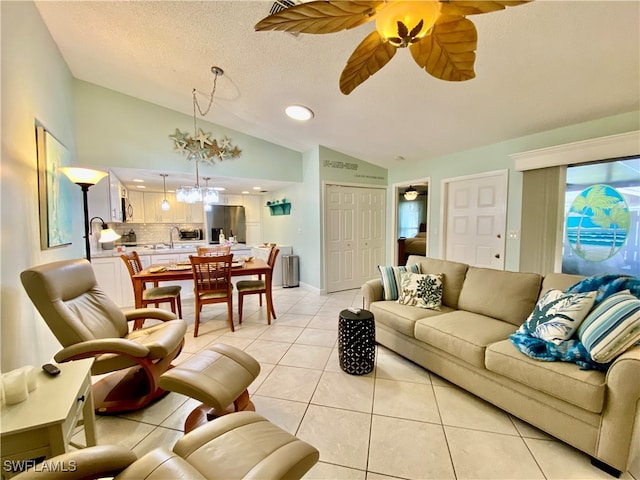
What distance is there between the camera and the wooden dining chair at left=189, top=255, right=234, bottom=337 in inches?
123

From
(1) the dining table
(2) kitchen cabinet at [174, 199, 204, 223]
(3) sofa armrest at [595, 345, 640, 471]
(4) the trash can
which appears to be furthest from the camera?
(2) kitchen cabinet at [174, 199, 204, 223]

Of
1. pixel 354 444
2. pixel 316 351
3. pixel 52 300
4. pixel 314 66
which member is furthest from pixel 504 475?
pixel 314 66

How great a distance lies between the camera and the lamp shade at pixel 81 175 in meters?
2.34

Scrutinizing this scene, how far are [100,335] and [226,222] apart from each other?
450 centimetres

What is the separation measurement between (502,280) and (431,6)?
2.11 metres

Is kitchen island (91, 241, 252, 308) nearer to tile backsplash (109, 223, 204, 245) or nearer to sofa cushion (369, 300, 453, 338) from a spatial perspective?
tile backsplash (109, 223, 204, 245)

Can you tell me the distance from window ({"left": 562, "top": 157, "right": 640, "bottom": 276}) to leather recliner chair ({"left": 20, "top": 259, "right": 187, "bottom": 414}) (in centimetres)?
416

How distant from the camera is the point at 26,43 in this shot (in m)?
2.04

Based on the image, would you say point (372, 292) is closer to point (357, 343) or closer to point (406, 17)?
point (357, 343)

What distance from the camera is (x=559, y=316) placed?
1687 mm

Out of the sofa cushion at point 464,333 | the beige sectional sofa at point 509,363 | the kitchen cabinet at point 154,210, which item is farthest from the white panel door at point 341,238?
the kitchen cabinet at point 154,210

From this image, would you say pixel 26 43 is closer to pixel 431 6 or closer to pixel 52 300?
pixel 52 300

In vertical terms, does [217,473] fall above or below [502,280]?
below

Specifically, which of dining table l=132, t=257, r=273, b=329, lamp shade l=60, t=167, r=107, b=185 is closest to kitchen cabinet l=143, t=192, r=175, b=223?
dining table l=132, t=257, r=273, b=329
